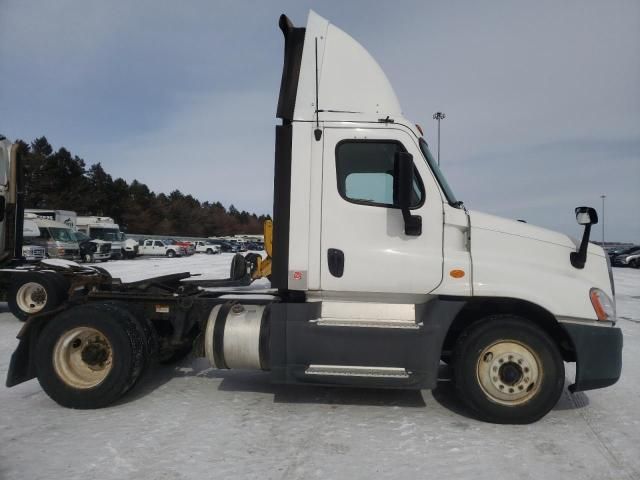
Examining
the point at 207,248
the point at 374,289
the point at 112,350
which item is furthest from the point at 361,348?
the point at 207,248

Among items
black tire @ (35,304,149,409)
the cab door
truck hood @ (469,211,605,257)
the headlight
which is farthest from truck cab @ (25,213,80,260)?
the headlight

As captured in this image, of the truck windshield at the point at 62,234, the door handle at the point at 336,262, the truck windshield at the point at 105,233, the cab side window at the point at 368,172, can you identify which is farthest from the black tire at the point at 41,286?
the truck windshield at the point at 105,233

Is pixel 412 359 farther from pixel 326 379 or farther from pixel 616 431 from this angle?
pixel 616 431

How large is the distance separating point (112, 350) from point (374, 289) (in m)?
2.66

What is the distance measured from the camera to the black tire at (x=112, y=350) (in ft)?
14.8

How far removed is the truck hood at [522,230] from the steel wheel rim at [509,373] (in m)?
1.03

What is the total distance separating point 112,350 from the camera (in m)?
4.53

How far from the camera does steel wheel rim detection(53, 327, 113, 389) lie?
4.61 m

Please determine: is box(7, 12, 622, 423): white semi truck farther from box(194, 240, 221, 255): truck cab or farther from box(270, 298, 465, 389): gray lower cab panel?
box(194, 240, 221, 255): truck cab

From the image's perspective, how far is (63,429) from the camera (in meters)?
4.05

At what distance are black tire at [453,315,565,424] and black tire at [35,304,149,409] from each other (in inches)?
124

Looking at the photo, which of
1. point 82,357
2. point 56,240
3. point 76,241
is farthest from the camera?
point 76,241

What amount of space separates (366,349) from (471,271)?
1.21 metres

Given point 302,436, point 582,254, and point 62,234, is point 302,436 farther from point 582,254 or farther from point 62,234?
point 62,234
